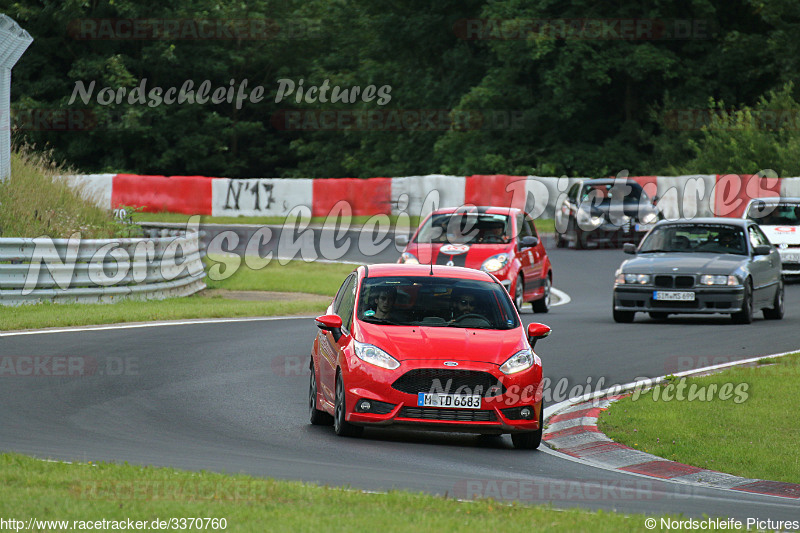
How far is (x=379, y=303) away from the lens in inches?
460

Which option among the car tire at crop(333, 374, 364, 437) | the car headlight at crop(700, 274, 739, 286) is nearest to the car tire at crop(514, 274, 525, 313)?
the car headlight at crop(700, 274, 739, 286)

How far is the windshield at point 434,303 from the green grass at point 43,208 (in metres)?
12.3

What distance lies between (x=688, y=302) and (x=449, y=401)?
10024 millimetres

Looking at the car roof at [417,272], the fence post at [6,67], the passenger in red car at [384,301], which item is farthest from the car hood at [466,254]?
the passenger in red car at [384,301]

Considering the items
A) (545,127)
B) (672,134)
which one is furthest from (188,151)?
(672,134)

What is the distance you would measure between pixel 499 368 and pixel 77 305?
11.2 meters

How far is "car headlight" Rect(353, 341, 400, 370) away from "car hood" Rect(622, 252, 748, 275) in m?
A: 9.87

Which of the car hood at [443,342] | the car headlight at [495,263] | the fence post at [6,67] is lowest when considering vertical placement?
the car hood at [443,342]

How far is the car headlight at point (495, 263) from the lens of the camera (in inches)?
837

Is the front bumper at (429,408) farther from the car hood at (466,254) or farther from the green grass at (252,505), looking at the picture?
the car hood at (466,254)

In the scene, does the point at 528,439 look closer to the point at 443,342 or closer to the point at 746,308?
the point at 443,342

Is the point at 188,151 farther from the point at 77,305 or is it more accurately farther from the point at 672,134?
the point at 77,305

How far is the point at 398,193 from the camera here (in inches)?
1686

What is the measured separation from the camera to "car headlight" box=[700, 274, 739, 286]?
65.0 feet
